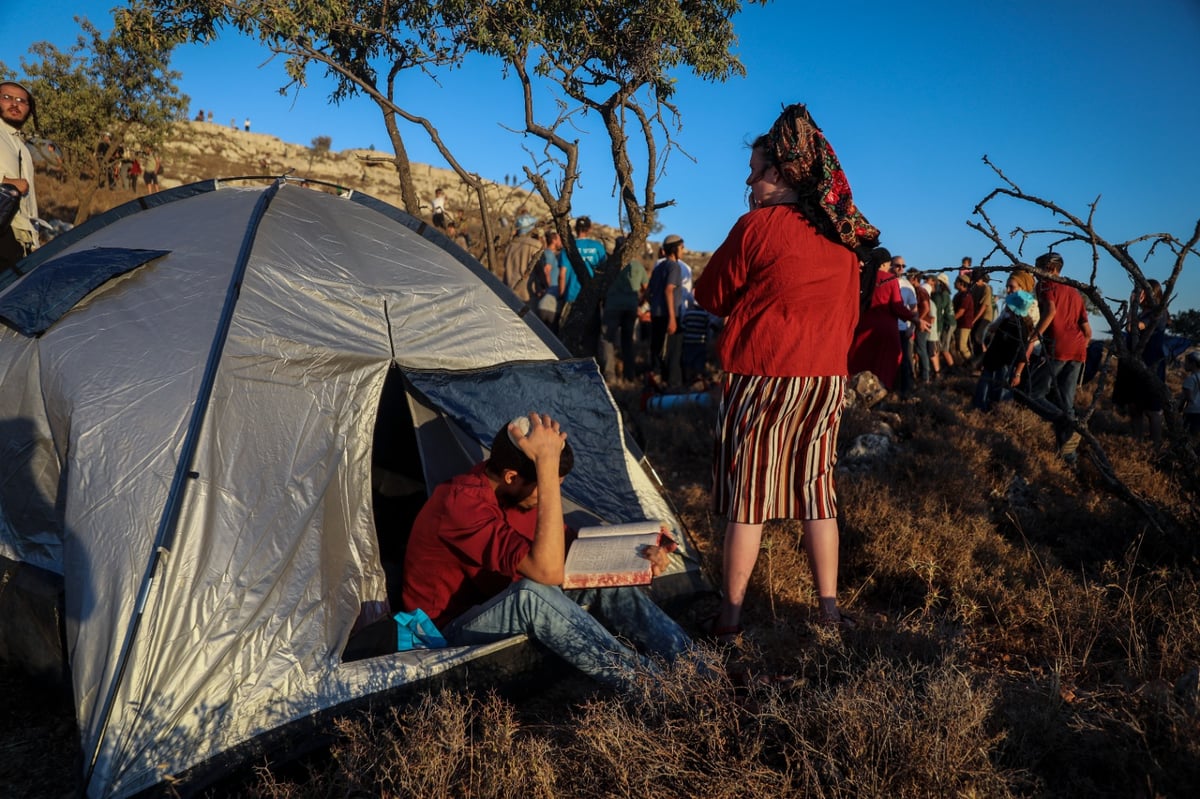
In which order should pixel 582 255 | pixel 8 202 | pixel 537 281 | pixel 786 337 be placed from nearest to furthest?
pixel 786 337
pixel 8 202
pixel 582 255
pixel 537 281

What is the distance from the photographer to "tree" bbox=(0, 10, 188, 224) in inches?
691

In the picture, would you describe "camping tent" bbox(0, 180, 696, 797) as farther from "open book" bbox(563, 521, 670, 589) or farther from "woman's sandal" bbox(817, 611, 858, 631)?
"woman's sandal" bbox(817, 611, 858, 631)

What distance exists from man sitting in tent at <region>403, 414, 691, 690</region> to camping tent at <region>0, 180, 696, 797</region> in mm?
290

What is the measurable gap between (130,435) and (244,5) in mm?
6163

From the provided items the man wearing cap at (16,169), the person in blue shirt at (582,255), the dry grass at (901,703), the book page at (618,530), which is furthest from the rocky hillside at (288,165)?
the book page at (618,530)

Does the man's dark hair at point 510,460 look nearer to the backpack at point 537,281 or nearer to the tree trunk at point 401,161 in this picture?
the tree trunk at point 401,161

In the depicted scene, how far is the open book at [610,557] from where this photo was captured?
3.41m

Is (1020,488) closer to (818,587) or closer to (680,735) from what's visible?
(818,587)

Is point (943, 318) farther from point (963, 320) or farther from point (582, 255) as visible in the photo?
point (582, 255)

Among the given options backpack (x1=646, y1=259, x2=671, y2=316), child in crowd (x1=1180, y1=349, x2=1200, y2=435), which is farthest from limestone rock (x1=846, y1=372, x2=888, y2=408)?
child in crowd (x1=1180, y1=349, x2=1200, y2=435)

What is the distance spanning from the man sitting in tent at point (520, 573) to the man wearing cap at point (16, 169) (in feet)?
13.9

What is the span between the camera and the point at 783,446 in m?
3.40

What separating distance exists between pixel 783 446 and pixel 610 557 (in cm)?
84

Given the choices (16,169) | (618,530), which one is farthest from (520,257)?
(618,530)
